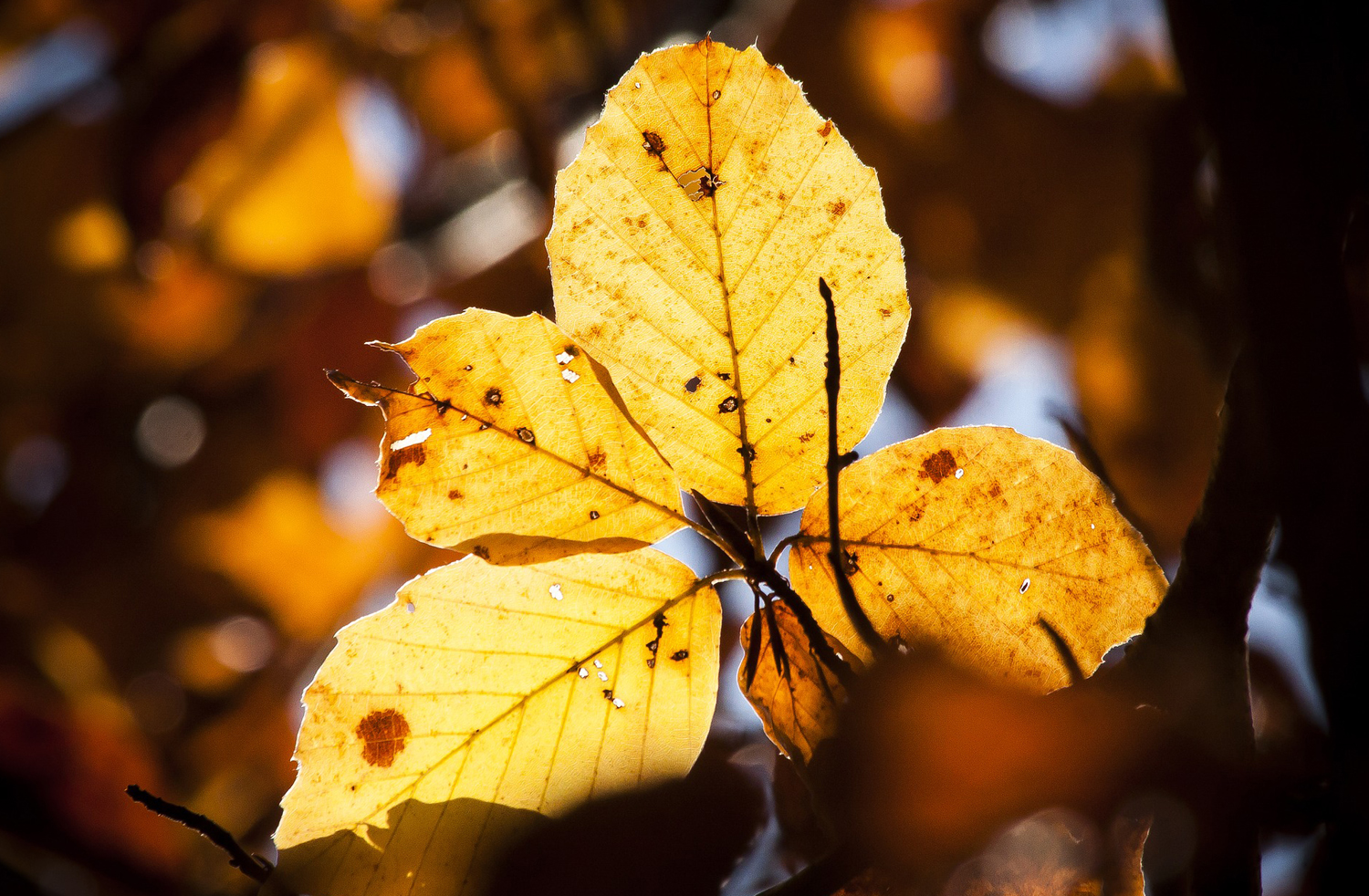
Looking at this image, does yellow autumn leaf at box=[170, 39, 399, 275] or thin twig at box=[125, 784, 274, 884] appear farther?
yellow autumn leaf at box=[170, 39, 399, 275]

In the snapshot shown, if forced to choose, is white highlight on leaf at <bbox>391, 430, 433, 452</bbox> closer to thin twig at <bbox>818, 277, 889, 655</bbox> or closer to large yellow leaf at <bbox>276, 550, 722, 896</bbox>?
large yellow leaf at <bbox>276, 550, 722, 896</bbox>

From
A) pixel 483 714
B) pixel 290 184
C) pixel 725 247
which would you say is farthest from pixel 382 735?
pixel 290 184

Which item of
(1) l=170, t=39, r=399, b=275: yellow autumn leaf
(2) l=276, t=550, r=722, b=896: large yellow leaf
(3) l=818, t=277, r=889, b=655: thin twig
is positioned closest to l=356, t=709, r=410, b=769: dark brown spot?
(2) l=276, t=550, r=722, b=896: large yellow leaf

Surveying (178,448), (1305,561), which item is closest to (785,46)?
(1305,561)

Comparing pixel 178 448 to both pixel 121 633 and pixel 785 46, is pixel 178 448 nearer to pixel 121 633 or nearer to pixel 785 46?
pixel 121 633

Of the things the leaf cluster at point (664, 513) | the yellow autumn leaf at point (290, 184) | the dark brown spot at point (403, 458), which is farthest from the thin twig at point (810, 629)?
the yellow autumn leaf at point (290, 184)

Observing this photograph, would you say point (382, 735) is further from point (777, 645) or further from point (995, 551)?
point (995, 551)

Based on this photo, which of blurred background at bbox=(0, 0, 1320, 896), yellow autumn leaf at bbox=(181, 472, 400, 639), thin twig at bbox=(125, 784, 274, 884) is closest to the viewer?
thin twig at bbox=(125, 784, 274, 884)

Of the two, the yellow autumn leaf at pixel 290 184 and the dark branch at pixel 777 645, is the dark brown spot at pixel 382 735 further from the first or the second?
the yellow autumn leaf at pixel 290 184
